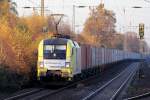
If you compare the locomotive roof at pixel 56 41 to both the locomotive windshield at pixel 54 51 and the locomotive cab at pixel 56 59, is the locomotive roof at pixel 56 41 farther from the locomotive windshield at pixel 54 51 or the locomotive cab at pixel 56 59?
the locomotive windshield at pixel 54 51

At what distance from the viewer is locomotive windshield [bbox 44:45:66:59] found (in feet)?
95.4

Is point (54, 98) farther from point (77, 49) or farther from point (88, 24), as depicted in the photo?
point (88, 24)

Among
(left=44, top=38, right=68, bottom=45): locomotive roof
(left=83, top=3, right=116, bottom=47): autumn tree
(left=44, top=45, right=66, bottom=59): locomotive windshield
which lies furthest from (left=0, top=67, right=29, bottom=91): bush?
(left=83, top=3, right=116, bottom=47): autumn tree

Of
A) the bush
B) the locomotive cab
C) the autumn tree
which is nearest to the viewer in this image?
the bush

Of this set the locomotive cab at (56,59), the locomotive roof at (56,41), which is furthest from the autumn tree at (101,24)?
the locomotive cab at (56,59)

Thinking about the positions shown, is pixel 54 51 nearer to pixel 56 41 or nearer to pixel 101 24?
pixel 56 41

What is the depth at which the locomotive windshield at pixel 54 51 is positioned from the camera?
95.4ft

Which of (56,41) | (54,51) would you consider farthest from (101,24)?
(54,51)

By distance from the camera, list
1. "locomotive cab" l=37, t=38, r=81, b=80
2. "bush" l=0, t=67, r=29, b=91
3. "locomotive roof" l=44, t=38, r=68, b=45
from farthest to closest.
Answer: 1. "locomotive roof" l=44, t=38, r=68, b=45
2. "locomotive cab" l=37, t=38, r=81, b=80
3. "bush" l=0, t=67, r=29, b=91

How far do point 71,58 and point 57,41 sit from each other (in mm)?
1364

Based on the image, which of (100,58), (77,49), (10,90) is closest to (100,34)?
(100,58)

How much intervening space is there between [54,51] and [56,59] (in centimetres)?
58

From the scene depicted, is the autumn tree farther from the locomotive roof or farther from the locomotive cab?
the locomotive cab

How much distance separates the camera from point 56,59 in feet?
95.0
